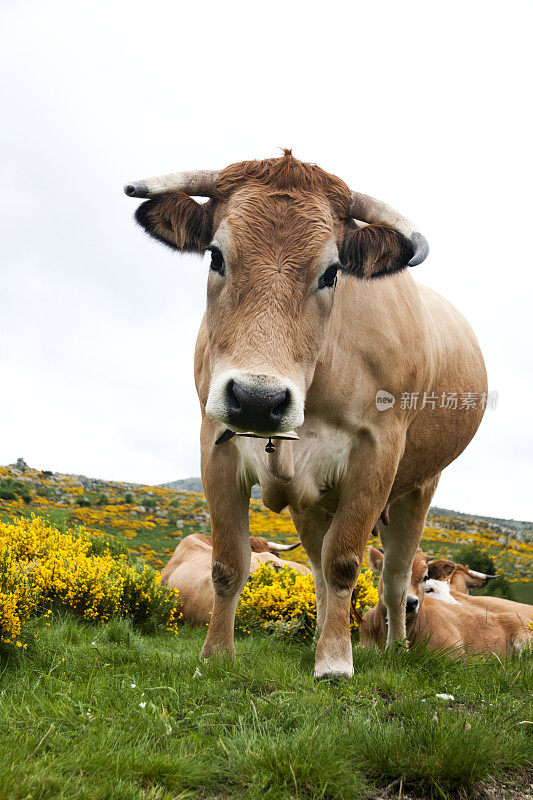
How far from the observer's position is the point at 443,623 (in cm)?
836

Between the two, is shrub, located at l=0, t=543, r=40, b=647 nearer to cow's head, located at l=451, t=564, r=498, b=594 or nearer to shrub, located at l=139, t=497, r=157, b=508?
cow's head, located at l=451, t=564, r=498, b=594

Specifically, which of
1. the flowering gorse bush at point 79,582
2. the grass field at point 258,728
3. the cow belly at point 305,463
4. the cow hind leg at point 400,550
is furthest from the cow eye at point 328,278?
the flowering gorse bush at point 79,582

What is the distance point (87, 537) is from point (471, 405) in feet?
23.5

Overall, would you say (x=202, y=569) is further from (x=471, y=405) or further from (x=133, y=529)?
(x=133, y=529)

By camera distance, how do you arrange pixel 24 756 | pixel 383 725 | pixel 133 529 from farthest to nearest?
pixel 133 529
pixel 383 725
pixel 24 756

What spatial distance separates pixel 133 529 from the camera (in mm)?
17984

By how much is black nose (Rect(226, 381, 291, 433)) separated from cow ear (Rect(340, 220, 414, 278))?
53.0 inches

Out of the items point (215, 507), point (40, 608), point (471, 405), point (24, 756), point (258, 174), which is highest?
point (258, 174)

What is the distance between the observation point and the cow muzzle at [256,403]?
341 cm

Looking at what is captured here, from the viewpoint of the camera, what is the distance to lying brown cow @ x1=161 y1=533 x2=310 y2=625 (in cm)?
984

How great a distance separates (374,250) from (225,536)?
2.24 m

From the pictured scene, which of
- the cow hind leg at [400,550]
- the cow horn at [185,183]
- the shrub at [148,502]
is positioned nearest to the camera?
the cow horn at [185,183]

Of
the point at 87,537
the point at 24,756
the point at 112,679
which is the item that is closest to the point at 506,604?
the point at 87,537

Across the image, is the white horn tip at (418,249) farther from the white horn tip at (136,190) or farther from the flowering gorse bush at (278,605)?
the flowering gorse bush at (278,605)
